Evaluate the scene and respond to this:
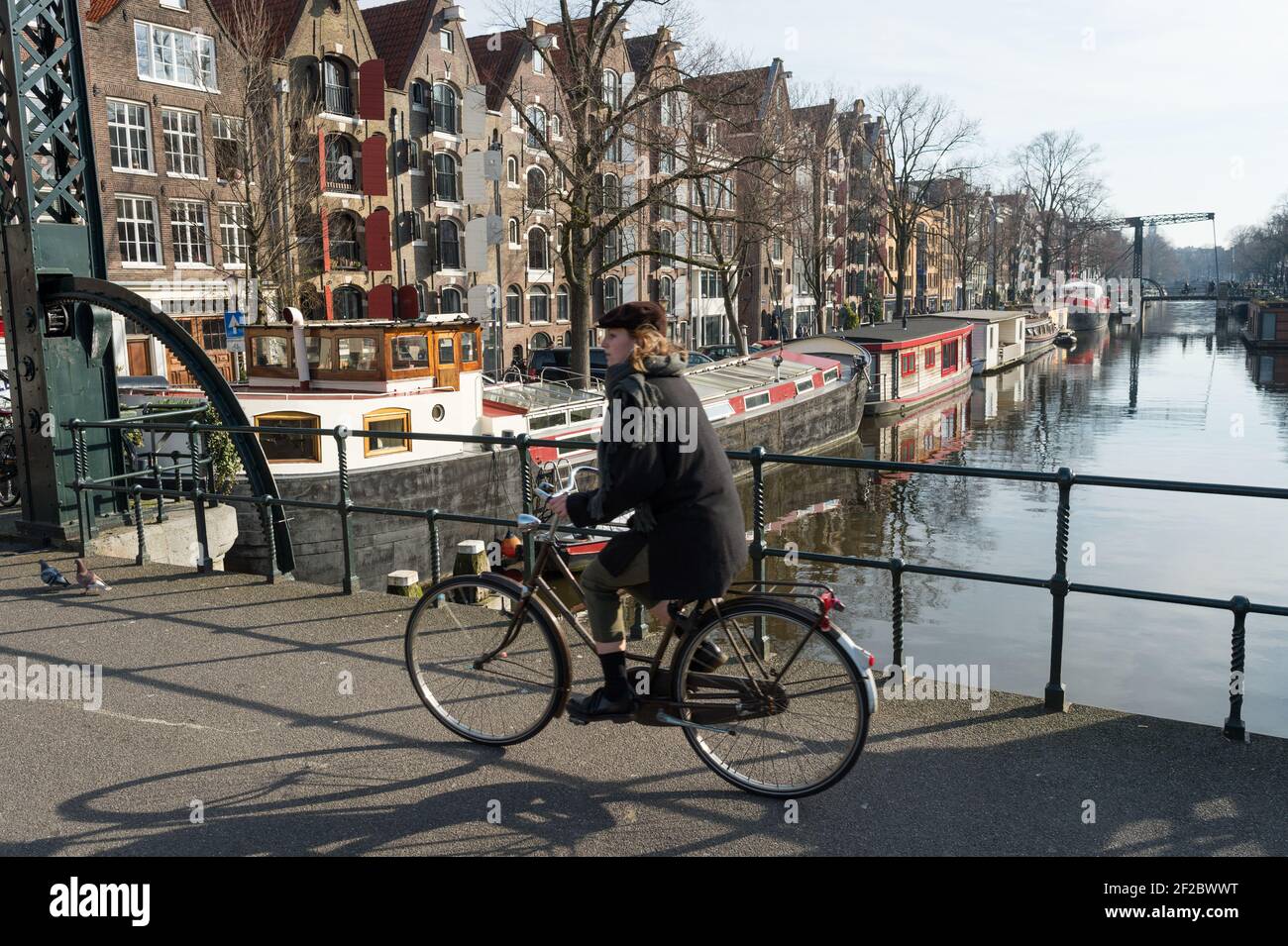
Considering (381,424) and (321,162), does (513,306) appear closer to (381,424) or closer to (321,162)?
(321,162)

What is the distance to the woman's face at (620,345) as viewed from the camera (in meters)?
4.21

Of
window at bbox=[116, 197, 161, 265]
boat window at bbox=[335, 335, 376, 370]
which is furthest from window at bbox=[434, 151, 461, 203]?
boat window at bbox=[335, 335, 376, 370]

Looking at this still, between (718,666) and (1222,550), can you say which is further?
(1222,550)

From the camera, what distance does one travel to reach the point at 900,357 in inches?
1674

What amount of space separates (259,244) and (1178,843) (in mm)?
30051

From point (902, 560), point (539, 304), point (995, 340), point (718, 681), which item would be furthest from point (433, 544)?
point (995, 340)

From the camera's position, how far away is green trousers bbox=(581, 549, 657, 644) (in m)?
4.32

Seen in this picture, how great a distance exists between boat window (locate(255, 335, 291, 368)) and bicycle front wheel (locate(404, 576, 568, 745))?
16.3 metres

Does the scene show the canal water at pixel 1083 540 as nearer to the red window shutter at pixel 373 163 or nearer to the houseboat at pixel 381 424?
the houseboat at pixel 381 424

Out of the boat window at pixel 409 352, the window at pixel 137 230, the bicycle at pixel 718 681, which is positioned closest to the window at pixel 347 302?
the window at pixel 137 230

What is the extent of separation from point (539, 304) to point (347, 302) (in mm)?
10132

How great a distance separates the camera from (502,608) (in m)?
5.55
